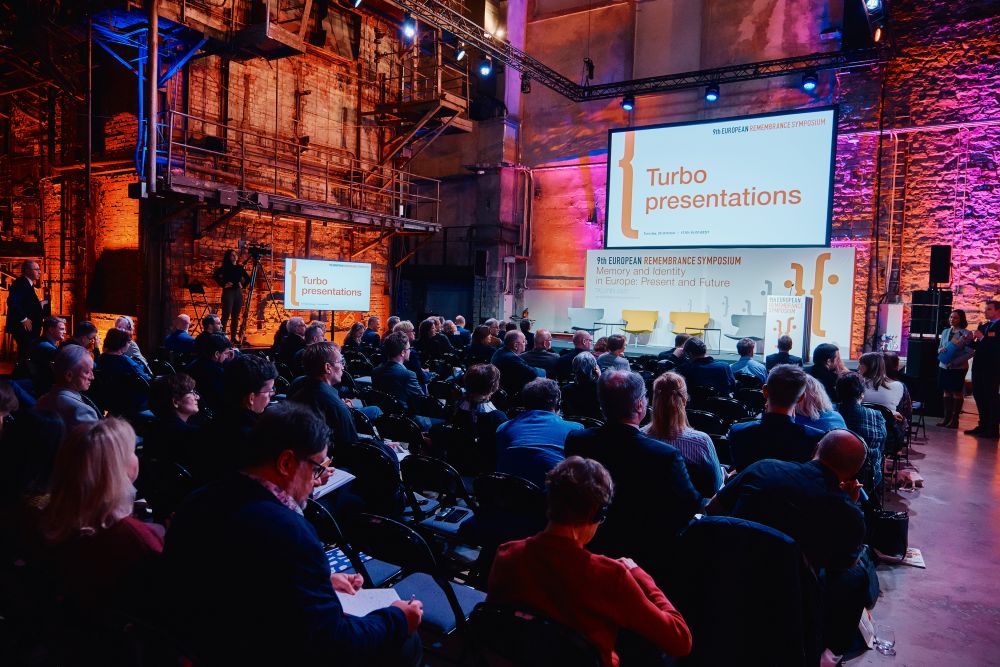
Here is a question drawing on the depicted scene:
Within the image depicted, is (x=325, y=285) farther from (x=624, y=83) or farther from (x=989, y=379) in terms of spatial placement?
(x=989, y=379)

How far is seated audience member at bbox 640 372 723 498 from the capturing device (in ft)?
10.4

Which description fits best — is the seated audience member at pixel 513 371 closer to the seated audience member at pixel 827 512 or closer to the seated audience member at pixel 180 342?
the seated audience member at pixel 827 512

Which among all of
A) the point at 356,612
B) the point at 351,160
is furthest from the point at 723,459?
the point at 351,160

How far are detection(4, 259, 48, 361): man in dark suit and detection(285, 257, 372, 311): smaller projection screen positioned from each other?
16.9ft

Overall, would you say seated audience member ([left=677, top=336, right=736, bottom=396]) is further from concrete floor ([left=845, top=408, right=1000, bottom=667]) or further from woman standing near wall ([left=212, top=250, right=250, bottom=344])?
woman standing near wall ([left=212, top=250, right=250, bottom=344])

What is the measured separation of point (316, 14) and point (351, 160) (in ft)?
10.5

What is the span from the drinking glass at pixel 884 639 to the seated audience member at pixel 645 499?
1336mm

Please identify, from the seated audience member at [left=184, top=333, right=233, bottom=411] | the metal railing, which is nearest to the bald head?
the seated audience member at [left=184, top=333, right=233, bottom=411]

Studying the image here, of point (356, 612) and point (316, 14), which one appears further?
point (316, 14)

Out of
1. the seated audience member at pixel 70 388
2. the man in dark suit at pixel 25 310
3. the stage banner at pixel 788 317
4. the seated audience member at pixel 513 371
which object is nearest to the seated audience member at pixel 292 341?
the seated audience member at pixel 513 371

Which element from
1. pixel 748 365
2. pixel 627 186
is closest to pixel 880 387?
pixel 748 365

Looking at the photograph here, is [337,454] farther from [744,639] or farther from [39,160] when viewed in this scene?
[39,160]

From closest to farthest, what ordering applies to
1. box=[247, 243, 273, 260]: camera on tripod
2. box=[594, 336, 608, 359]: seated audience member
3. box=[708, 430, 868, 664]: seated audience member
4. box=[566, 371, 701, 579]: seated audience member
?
box=[708, 430, 868, 664]: seated audience member → box=[566, 371, 701, 579]: seated audience member → box=[594, 336, 608, 359]: seated audience member → box=[247, 243, 273, 260]: camera on tripod

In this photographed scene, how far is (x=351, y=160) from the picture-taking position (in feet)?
50.5
